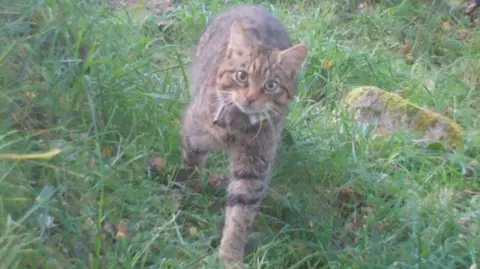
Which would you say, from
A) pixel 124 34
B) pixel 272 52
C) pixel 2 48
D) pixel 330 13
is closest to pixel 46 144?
pixel 2 48

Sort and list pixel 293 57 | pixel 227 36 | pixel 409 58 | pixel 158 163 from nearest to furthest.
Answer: pixel 293 57 < pixel 158 163 < pixel 227 36 < pixel 409 58

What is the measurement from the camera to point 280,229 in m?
4.28

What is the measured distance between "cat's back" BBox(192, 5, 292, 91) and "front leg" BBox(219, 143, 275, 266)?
0.46 m

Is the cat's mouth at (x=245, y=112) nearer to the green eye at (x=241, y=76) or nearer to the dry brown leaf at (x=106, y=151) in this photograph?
the green eye at (x=241, y=76)

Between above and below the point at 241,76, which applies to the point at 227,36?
below

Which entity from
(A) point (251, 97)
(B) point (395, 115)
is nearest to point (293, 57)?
(A) point (251, 97)

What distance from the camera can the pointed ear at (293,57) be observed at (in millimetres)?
4148

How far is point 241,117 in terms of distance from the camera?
4.17 m

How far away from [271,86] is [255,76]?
113mm

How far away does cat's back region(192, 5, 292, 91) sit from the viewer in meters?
4.63

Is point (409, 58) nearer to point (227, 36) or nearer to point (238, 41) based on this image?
point (227, 36)

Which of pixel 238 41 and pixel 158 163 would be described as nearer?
pixel 238 41

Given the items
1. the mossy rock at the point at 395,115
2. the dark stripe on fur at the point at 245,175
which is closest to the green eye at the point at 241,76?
the dark stripe on fur at the point at 245,175

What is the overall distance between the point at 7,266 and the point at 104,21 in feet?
7.07
